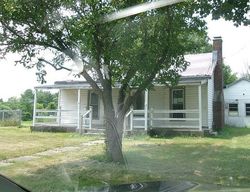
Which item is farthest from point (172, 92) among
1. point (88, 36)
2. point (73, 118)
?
point (88, 36)

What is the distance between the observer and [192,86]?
2228 cm

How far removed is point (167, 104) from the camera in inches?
909

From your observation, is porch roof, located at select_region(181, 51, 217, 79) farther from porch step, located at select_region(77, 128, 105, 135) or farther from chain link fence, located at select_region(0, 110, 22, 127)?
chain link fence, located at select_region(0, 110, 22, 127)

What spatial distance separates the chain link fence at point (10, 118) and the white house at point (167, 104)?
219 centimetres

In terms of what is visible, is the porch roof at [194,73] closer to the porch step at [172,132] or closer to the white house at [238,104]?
the porch step at [172,132]

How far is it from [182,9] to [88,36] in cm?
253

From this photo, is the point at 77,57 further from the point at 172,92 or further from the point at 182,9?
the point at 172,92

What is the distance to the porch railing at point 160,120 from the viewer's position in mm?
20453

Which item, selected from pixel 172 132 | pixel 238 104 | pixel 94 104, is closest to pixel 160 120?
pixel 172 132

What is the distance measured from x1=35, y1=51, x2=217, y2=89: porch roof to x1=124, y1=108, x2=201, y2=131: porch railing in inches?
64.4

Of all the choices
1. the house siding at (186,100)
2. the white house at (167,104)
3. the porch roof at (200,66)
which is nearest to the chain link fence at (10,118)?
the white house at (167,104)

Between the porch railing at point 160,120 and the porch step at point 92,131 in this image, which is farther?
the porch step at point 92,131

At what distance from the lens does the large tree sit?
10.3 metres

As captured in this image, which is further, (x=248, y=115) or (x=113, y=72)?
(x=248, y=115)
